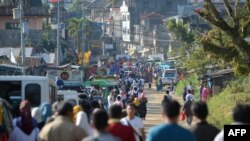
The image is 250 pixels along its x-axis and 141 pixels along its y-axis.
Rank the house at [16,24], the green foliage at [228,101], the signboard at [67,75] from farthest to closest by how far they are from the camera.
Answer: the house at [16,24] < the signboard at [67,75] < the green foliage at [228,101]

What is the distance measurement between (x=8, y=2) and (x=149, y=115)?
27419 millimetres

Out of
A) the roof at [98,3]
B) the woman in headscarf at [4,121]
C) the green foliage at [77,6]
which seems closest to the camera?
the woman in headscarf at [4,121]

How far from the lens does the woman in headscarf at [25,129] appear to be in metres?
13.2

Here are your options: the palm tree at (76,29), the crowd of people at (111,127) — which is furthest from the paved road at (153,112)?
the palm tree at (76,29)

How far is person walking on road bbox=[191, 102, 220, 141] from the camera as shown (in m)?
11.5

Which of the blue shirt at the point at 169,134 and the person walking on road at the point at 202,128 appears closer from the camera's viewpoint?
the blue shirt at the point at 169,134

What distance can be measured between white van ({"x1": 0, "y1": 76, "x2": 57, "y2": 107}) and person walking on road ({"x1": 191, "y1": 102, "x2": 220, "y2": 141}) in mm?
8995

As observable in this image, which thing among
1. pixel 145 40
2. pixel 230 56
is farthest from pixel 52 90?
pixel 145 40

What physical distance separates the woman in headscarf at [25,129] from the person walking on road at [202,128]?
300 cm

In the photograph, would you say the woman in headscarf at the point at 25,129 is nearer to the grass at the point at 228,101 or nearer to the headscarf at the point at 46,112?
the headscarf at the point at 46,112

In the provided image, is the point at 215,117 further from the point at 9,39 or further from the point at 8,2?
the point at 8,2

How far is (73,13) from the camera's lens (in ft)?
443

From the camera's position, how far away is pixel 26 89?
20.4 meters

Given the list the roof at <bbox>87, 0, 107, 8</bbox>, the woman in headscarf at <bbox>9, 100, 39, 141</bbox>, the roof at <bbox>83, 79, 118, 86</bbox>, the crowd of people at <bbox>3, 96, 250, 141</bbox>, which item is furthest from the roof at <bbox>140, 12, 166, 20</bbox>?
the woman in headscarf at <bbox>9, 100, 39, 141</bbox>
